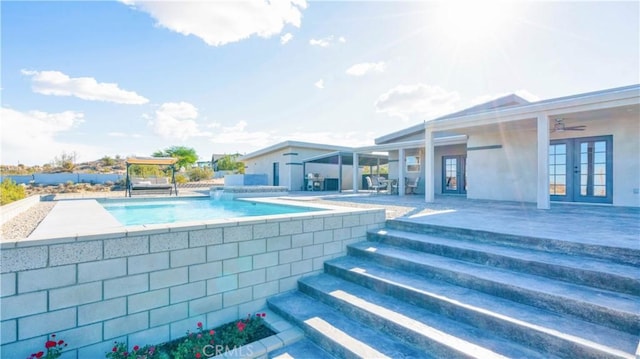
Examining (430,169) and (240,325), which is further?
(430,169)

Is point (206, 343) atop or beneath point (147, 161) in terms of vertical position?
beneath

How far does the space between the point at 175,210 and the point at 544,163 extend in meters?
9.63

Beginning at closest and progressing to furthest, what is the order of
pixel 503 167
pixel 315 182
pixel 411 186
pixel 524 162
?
pixel 524 162, pixel 503 167, pixel 411 186, pixel 315 182

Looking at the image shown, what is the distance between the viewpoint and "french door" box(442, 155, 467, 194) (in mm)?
12891

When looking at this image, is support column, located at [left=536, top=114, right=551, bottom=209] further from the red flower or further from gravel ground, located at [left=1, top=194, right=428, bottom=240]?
the red flower

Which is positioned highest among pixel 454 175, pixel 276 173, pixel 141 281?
pixel 276 173

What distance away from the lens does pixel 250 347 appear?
2.54 m

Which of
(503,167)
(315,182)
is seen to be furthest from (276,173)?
(503,167)

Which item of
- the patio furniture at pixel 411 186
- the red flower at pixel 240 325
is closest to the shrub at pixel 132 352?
the red flower at pixel 240 325

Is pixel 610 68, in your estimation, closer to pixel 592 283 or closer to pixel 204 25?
pixel 592 283
